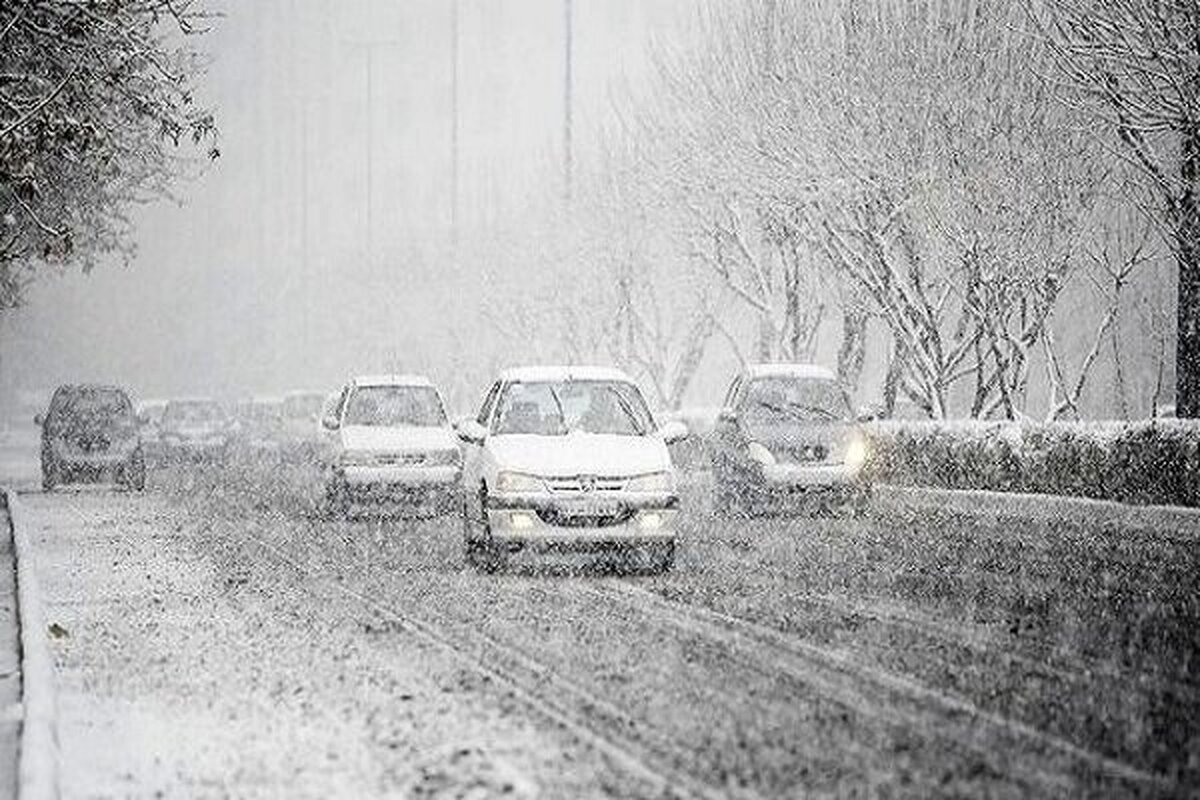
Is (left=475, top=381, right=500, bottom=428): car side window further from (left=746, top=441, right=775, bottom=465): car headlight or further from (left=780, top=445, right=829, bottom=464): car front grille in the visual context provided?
(left=780, top=445, right=829, bottom=464): car front grille

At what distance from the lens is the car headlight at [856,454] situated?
984 inches

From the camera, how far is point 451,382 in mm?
93375

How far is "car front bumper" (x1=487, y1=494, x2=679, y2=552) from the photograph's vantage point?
56.2 ft

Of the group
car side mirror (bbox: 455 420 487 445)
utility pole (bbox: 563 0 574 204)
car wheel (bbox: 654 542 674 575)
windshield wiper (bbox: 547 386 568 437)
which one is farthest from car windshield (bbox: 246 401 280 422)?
car wheel (bbox: 654 542 674 575)

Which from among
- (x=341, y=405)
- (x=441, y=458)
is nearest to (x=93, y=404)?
(x=341, y=405)

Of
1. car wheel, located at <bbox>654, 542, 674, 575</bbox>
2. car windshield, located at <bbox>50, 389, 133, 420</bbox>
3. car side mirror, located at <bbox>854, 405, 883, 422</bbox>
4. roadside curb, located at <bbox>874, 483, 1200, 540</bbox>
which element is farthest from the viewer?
car windshield, located at <bbox>50, 389, 133, 420</bbox>

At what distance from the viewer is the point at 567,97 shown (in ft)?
195

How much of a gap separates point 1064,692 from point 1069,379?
211 ft

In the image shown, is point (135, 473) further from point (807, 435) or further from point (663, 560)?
point (663, 560)

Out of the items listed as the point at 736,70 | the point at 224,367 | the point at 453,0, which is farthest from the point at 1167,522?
the point at 224,367

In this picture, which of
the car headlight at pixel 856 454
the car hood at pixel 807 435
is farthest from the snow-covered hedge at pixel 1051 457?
the car hood at pixel 807 435

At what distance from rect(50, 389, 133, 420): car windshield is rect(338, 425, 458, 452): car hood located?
10.4 m

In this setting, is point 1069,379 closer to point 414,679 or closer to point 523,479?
point 523,479

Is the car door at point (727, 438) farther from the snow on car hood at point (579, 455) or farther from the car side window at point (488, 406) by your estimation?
the snow on car hood at point (579, 455)
